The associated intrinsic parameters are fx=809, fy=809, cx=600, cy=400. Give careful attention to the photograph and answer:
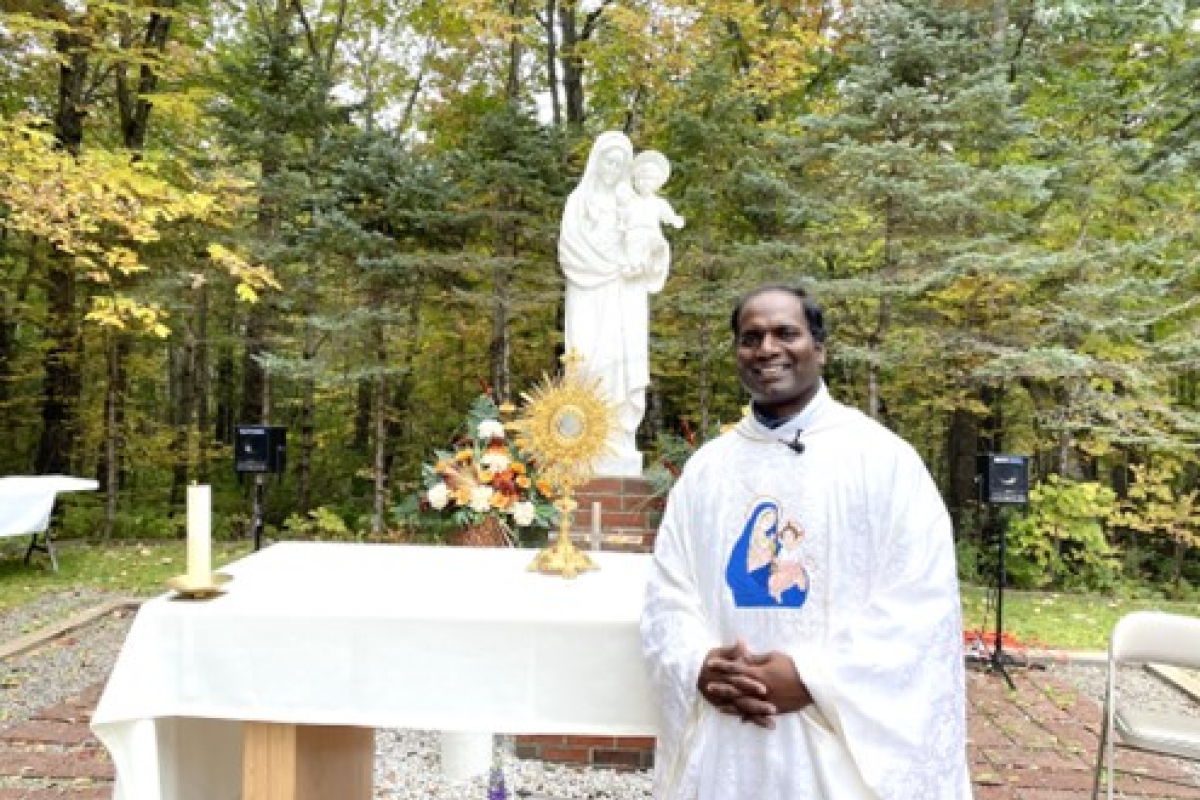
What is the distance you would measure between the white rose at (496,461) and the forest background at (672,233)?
4.32 metres

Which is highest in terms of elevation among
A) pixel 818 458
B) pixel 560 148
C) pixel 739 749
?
pixel 560 148

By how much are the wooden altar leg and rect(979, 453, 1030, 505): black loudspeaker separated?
3760mm

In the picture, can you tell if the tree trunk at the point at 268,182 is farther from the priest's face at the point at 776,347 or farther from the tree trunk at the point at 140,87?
the priest's face at the point at 776,347

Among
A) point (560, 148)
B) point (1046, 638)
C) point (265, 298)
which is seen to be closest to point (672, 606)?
point (1046, 638)

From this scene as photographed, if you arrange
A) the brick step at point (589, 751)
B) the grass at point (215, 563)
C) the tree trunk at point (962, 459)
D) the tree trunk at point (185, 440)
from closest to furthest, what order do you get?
1. the brick step at point (589, 751)
2. the grass at point (215, 563)
3. the tree trunk at point (962, 459)
4. the tree trunk at point (185, 440)

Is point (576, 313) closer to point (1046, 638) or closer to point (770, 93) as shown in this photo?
point (1046, 638)

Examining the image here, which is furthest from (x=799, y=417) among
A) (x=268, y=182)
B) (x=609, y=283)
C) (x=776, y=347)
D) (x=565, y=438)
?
(x=268, y=182)

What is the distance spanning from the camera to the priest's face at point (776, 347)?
5.51 ft

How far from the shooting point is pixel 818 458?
1.72 meters

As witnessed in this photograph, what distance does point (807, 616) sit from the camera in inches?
65.7

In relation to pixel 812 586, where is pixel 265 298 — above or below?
→ above

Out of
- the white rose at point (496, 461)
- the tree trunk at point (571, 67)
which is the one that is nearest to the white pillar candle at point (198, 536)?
the white rose at point (496, 461)

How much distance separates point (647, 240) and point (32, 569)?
6.37m

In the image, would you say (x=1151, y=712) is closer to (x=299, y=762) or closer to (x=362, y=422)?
(x=299, y=762)
